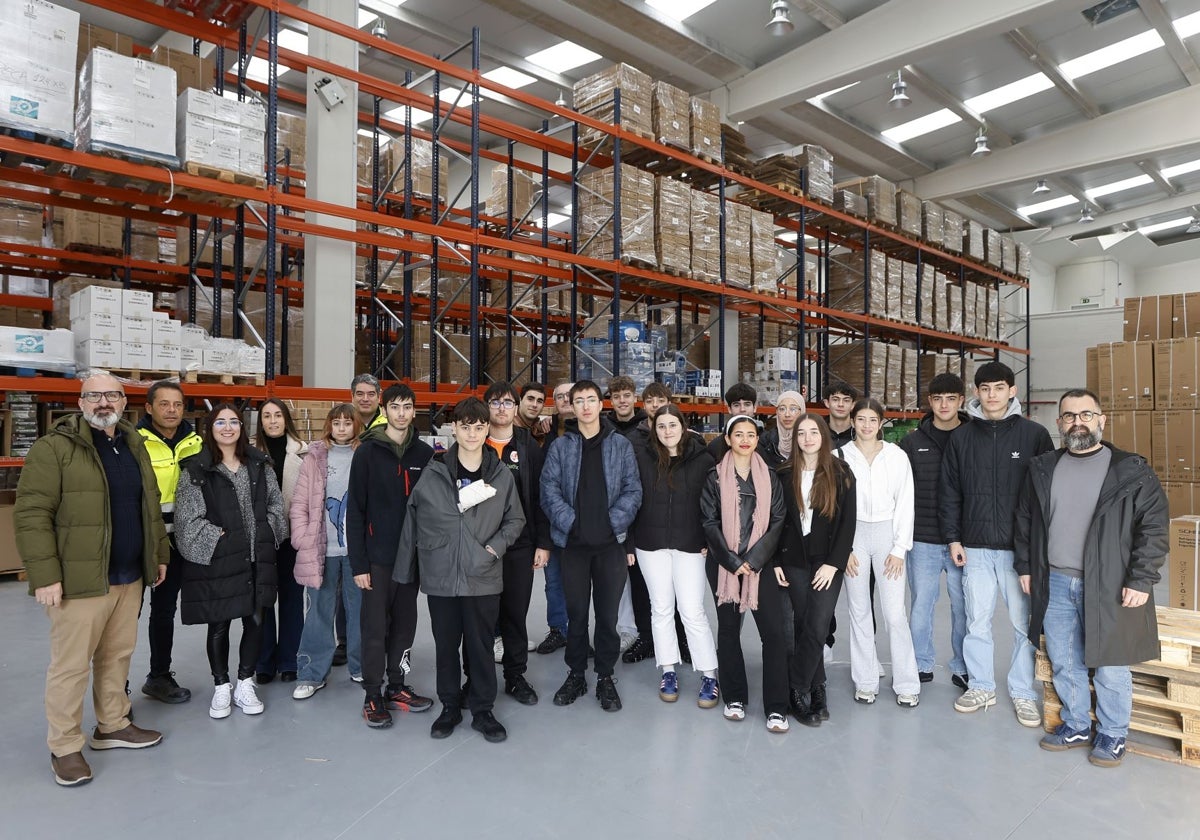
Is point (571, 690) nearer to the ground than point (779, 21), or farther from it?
nearer to the ground

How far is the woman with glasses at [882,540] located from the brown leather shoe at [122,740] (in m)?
3.74

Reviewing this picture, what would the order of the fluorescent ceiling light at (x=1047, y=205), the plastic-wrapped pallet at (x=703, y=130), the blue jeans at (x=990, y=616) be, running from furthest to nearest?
1. the fluorescent ceiling light at (x=1047, y=205)
2. the plastic-wrapped pallet at (x=703, y=130)
3. the blue jeans at (x=990, y=616)

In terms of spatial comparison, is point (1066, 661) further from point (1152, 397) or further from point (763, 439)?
point (1152, 397)

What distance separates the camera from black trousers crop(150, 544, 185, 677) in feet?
13.4

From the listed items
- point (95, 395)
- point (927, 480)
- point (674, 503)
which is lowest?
point (674, 503)

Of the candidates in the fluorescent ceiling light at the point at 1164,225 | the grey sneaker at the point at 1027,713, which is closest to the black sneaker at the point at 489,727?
the grey sneaker at the point at 1027,713

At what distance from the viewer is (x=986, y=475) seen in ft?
13.4

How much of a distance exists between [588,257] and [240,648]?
578 centimetres

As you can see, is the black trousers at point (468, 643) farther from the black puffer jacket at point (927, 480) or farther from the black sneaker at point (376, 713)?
the black puffer jacket at point (927, 480)

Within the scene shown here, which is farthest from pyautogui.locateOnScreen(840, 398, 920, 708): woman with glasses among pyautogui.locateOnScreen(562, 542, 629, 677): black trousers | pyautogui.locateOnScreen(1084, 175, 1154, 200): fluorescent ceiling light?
pyautogui.locateOnScreen(1084, 175, 1154, 200): fluorescent ceiling light

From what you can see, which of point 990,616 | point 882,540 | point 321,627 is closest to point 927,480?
point 882,540

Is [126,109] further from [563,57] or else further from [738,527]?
[563,57]

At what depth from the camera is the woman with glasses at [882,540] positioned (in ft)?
13.4

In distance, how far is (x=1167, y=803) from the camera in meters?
3.17
